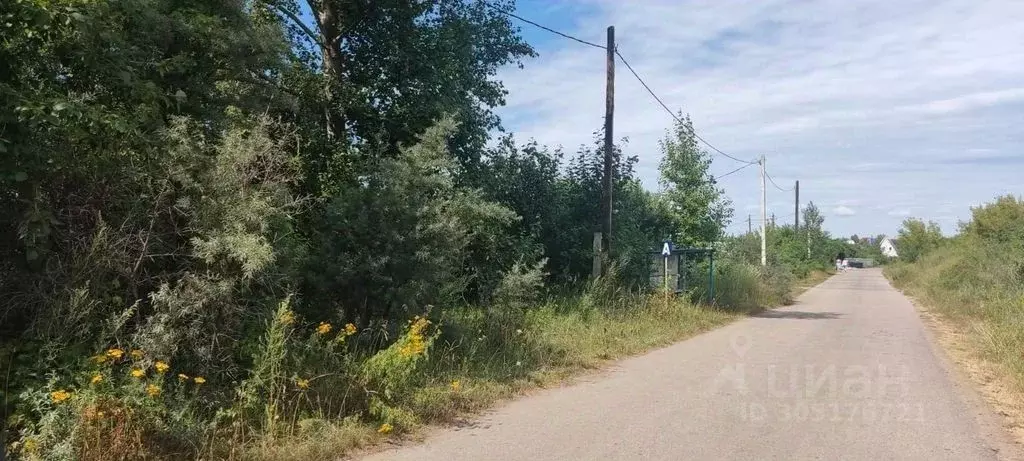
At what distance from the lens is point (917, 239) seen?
65750 mm

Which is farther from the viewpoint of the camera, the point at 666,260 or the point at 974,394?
the point at 666,260

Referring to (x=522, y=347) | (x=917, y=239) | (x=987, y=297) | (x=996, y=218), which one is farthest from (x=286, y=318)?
(x=917, y=239)

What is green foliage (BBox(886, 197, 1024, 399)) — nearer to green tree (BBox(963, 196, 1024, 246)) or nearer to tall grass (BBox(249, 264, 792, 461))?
green tree (BBox(963, 196, 1024, 246))

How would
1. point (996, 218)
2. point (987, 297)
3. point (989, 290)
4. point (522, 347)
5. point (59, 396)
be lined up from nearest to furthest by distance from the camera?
1. point (59, 396)
2. point (522, 347)
3. point (987, 297)
4. point (989, 290)
5. point (996, 218)

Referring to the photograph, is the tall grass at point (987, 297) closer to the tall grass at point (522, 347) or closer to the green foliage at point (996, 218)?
the green foliage at point (996, 218)

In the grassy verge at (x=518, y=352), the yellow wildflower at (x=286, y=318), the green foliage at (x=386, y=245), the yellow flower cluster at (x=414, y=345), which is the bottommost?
the grassy verge at (x=518, y=352)

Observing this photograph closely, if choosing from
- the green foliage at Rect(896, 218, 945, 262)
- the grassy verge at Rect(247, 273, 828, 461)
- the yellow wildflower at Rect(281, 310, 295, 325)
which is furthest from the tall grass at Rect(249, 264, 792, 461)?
the green foliage at Rect(896, 218, 945, 262)

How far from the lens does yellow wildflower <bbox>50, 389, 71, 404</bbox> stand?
477 centimetres

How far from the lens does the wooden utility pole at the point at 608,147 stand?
16.2 meters

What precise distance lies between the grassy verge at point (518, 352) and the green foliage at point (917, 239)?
5215 centimetres

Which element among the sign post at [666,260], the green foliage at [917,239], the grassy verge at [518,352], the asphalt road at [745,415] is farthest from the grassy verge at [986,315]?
the green foliage at [917,239]

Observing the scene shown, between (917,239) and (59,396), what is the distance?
72701 mm

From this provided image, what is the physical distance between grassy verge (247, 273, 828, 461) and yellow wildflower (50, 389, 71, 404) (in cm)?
129

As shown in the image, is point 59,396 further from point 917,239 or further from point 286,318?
point 917,239
